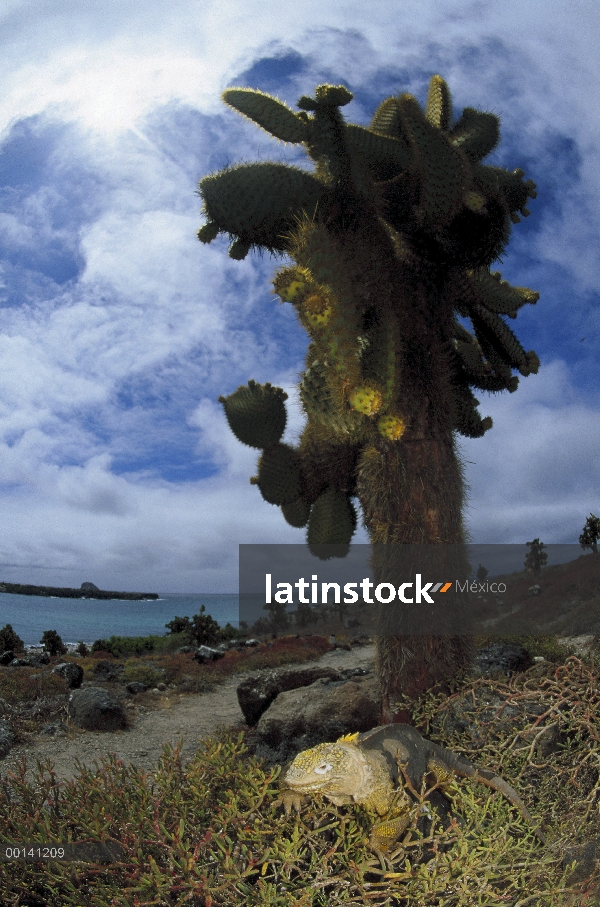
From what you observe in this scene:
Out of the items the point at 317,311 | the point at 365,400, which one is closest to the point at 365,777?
the point at 365,400

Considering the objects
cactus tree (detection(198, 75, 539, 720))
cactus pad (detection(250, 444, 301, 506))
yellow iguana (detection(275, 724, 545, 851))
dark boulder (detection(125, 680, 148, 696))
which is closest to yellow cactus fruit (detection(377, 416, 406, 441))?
cactus tree (detection(198, 75, 539, 720))

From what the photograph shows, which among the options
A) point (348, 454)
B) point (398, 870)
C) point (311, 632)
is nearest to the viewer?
point (398, 870)

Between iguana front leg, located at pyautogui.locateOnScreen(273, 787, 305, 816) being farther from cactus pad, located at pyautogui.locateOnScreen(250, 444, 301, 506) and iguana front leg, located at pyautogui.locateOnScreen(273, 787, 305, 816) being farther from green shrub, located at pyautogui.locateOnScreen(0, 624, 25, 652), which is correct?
green shrub, located at pyautogui.locateOnScreen(0, 624, 25, 652)

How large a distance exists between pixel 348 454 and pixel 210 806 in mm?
5836

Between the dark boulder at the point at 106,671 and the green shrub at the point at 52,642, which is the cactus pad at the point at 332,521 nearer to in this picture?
the dark boulder at the point at 106,671

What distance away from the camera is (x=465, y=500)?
20.5 feet

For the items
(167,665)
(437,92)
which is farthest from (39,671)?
(437,92)

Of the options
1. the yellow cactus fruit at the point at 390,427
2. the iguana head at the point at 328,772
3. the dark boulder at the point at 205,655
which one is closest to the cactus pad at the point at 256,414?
the yellow cactus fruit at the point at 390,427

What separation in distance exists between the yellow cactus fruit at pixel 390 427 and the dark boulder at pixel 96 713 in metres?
5.96

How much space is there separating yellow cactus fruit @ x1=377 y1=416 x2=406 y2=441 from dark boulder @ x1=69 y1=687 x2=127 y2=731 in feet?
19.5

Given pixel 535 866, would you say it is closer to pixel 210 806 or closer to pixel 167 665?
pixel 210 806

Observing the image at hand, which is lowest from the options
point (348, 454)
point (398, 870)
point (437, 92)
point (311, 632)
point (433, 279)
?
point (311, 632)

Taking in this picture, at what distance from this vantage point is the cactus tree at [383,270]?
553cm

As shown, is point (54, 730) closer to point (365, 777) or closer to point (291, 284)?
point (291, 284)
